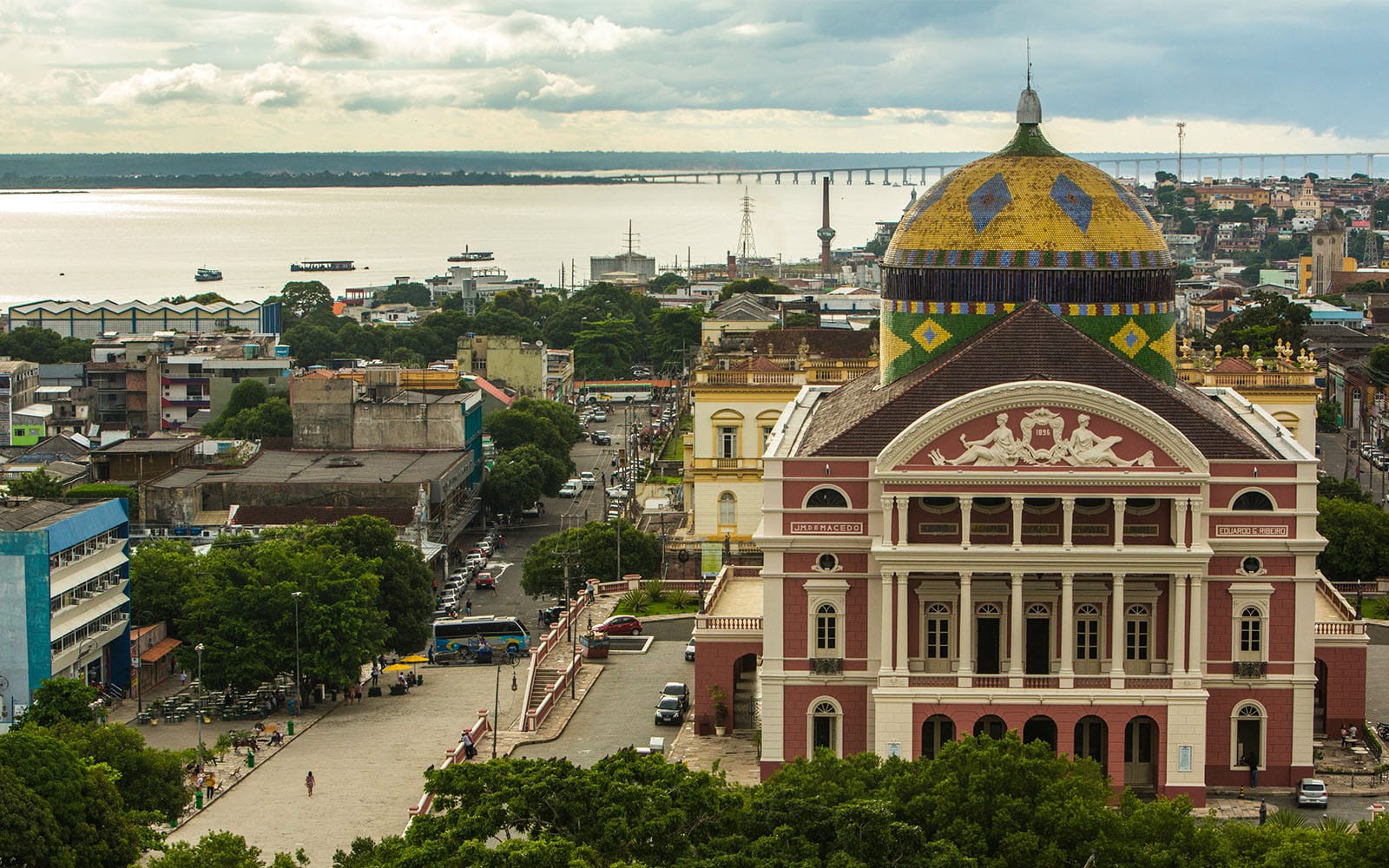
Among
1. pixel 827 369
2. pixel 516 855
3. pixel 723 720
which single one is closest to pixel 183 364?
pixel 827 369

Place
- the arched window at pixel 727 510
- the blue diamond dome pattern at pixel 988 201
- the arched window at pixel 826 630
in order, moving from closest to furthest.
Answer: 1. the arched window at pixel 826 630
2. the blue diamond dome pattern at pixel 988 201
3. the arched window at pixel 727 510

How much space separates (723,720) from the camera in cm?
5091

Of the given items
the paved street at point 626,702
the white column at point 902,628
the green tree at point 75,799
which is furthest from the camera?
the paved street at point 626,702

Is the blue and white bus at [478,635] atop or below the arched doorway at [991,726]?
below

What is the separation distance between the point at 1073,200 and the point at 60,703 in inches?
1032

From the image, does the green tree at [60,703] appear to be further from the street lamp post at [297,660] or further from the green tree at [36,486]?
the green tree at [36,486]

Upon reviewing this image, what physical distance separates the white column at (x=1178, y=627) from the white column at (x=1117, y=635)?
105cm

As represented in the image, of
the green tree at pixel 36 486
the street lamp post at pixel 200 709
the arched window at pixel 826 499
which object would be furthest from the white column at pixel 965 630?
the green tree at pixel 36 486

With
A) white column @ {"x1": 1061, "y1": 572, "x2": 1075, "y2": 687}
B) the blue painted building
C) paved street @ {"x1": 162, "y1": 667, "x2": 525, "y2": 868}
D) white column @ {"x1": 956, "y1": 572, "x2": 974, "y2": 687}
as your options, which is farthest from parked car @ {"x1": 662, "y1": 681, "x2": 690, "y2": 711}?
the blue painted building

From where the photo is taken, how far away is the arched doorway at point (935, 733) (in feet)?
152

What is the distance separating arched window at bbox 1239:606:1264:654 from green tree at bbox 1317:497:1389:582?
66.4ft

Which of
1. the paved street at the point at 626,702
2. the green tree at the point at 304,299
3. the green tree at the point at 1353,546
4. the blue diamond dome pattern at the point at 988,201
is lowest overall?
the paved street at the point at 626,702

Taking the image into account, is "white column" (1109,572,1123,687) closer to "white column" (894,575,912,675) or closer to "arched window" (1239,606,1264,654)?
"arched window" (1239,606,1264,654)

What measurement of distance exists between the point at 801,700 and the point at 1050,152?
1558 cm
